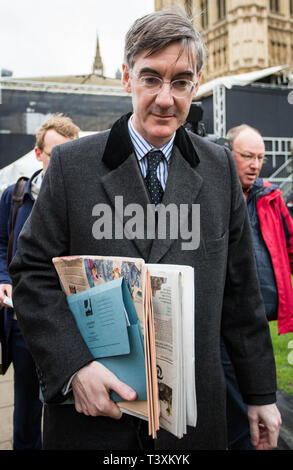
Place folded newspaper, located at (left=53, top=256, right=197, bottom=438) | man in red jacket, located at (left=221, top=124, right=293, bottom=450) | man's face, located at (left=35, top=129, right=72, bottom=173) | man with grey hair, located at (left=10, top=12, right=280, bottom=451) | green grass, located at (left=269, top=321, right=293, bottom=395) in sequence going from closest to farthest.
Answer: folded newspaper, located at (left=53, top=256, right=197, bottom=438) < man with grey hair, located at (left=10, top=12, right=280, bottom=451) < man in red jacket, located at (left=221, top=124, right=293, bottom=450) < man's face, located at (left=35, top=129, right=72, bottom=173) < green grass, located at (left=269, top=321, right=293, bottom=395)

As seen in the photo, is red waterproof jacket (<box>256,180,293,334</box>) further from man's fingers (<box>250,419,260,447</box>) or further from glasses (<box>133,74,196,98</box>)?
glasses (<box>133,74,196,98</box>)

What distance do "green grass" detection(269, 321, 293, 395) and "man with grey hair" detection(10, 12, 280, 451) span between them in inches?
98.5

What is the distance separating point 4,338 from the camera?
2.32m

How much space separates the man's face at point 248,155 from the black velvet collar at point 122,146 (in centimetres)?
153

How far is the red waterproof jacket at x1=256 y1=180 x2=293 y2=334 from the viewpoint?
2.61 meters

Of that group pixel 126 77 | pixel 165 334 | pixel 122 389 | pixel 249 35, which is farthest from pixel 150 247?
pixel 249 35

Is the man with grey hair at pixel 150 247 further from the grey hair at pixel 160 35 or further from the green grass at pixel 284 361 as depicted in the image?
the green grass at pixel 284 361

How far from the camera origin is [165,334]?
38.4 inches

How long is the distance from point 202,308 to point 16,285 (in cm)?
55

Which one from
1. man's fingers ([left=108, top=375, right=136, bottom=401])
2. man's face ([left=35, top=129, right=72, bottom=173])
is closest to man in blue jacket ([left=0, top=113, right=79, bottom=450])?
man's face ([left=35, top=129, right=72, bottom=173])

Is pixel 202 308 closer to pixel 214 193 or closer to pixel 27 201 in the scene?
pixel 214 193

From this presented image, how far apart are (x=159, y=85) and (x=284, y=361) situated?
3857 mm

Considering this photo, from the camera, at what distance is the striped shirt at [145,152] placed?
1.27 m
